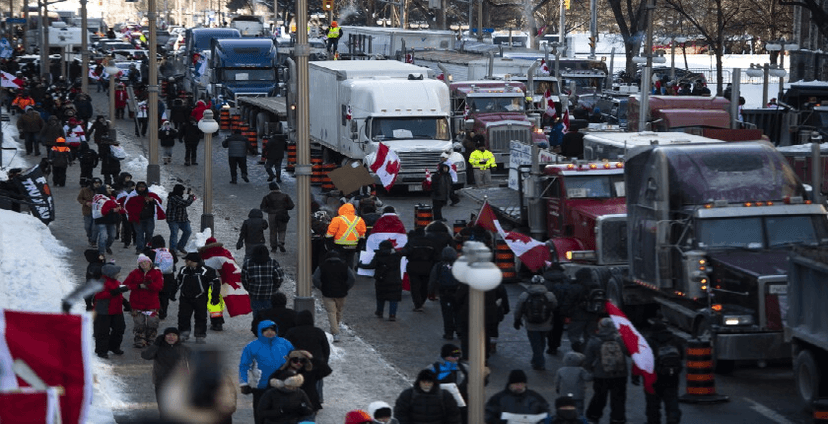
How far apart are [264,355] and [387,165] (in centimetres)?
1799

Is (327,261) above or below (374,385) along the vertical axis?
above

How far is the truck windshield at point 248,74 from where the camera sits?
175ft

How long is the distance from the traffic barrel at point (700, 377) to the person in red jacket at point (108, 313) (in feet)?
22.7

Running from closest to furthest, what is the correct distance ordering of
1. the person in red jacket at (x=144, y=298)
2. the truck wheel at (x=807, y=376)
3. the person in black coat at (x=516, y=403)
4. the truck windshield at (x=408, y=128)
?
the person in black coat at (x=516, y=403), the truck wheel at (x=807, y=376), the person in red jacket at (x=144, y=298), the truck windshield at (x=408, y=128)

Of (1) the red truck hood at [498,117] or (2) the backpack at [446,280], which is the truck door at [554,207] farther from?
(1) the red truck hood at [498,117]

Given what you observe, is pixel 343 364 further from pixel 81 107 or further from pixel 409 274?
pixel 81 107

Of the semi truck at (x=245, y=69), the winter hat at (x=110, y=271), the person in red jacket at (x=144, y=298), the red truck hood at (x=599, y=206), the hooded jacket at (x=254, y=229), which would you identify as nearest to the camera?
the winter hat at (x=110, y=271)

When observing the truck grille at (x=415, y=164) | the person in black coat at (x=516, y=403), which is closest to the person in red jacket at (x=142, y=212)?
the truck grille at (x=415, y=164)

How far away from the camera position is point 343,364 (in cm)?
1881

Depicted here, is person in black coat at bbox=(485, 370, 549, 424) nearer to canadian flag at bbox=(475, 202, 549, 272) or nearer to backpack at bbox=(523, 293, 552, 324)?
backpack at bbox=(523, 293, 552, 324)

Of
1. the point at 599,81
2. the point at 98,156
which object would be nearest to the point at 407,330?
the point at 98,156

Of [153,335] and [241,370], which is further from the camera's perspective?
[153,335]

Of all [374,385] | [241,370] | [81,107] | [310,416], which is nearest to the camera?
[310,416]

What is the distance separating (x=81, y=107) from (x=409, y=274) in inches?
1002
